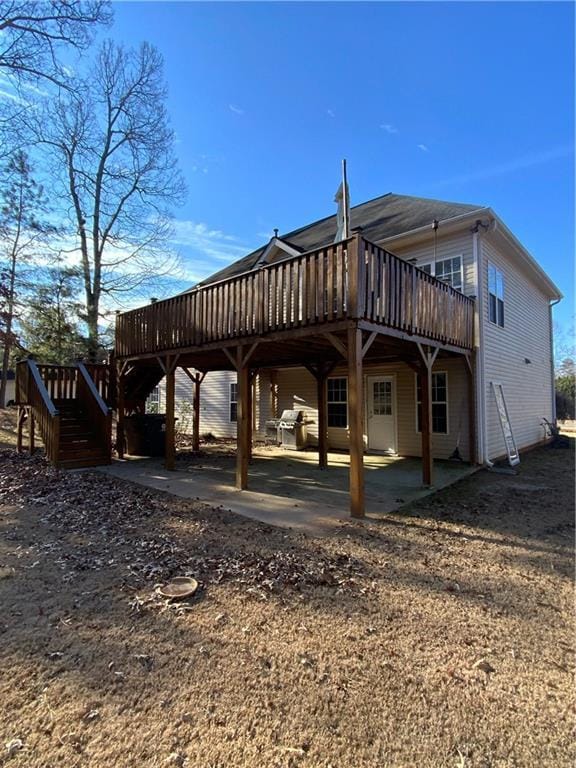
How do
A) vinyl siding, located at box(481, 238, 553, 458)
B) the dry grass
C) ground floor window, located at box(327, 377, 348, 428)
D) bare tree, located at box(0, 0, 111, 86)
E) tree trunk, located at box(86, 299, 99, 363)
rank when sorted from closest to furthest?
vinyl siding, located at box(481, 238, 553, 458)
bare tree, located at box(0, 0, 111, 86)
the dry grass
ground floor window, located at box(327, 377, 348, 428)
tree trunk, located at box(86, 299, 99, 363)

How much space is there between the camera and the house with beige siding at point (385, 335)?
561cm

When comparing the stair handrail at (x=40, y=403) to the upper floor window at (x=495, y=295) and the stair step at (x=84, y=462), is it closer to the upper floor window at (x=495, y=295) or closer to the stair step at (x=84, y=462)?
the stair step at (x=84, y=462)

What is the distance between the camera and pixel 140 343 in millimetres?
9656

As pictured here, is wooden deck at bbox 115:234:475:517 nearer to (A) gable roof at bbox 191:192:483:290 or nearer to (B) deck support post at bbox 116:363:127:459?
(B) deck support post at bbox 116:363:127:459

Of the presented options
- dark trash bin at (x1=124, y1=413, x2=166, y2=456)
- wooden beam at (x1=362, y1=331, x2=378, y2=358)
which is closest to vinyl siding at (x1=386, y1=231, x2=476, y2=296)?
wooden beam at (x1=362, y1=331, x2=378, y2=358)

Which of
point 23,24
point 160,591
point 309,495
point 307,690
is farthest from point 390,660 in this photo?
point 23,24

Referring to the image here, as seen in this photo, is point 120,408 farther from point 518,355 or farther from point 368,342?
point 518,355

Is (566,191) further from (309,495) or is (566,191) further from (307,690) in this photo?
(307,690)

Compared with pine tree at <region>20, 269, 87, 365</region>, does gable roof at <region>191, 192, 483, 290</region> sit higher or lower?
higher

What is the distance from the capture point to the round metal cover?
3.08 metres

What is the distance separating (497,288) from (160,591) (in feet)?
34.5

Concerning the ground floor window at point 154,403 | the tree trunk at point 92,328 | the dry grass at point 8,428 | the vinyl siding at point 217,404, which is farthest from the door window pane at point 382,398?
the ground floor window at point 154,403

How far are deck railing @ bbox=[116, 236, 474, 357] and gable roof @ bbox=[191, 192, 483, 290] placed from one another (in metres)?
2.73

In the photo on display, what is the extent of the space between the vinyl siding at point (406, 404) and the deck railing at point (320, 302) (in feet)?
4.05
